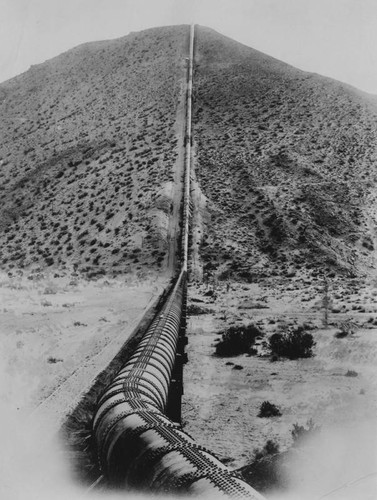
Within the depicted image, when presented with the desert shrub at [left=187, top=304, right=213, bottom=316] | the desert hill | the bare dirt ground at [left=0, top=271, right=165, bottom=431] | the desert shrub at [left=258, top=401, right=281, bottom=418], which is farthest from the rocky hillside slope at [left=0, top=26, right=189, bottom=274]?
the desert shrub at [left=258, top=401, right=281, bottom=418]

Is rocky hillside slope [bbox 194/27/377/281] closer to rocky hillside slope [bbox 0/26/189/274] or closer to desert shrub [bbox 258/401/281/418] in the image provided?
rocky hillside slope [bbox 0/26/189/274]

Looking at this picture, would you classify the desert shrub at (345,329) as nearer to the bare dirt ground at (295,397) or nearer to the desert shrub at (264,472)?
the bare dirt ground at (295,397)

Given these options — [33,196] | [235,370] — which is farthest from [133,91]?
[235,370]

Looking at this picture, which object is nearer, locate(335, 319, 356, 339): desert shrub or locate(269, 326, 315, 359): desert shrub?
locate(269, 326, 315, 359): desert shrub

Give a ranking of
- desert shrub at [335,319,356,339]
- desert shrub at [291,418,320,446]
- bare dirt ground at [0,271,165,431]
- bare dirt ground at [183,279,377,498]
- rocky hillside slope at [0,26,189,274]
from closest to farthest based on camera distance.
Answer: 1. bare dirt ground at [183,279,377,498]
2. desert shrub at [291,418,320,446]
3. bare dirt ground at [0,271,165,431]
4. desert shrub at [335,319,356,339]
5. rocky hillside slope at [0,26,189,274]

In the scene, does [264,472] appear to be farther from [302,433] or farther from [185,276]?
[185,276]

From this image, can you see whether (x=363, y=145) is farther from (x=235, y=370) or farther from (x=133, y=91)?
(x=235, y=370)
